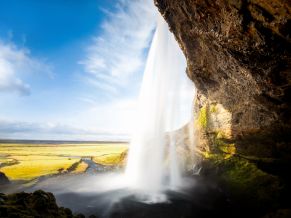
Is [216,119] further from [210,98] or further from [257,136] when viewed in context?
[257,136]

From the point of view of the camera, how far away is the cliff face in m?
16.7

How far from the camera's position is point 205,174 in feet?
117

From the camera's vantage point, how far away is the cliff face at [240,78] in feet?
54.8

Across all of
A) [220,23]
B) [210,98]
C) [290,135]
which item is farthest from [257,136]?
[220,23]

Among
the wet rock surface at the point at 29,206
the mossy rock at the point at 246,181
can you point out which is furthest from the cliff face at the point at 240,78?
the wet rock surface at the point at 29,206

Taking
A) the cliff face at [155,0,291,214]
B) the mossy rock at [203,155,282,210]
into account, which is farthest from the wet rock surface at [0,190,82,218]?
the mossy rock at [203,155,282,210]

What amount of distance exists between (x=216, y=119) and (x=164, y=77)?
15.7 m

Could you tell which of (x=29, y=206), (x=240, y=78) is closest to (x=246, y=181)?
(x=240, y=78)

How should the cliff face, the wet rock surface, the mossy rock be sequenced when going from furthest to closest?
the mossy rock, the cliff face, the wet rock surface

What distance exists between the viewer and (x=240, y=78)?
80.4ft

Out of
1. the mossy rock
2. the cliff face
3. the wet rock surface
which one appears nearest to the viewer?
the wet rock surface

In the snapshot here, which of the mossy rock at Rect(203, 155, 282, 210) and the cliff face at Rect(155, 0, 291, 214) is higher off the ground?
the cliff face at Rect(155, 0, 291, 214)

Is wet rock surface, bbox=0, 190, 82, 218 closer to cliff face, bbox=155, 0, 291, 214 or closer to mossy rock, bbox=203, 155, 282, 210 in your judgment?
cliff face, bbox=155, 0, 291, 214

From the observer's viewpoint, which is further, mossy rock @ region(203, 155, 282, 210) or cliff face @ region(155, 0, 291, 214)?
mossy rock @ region(203, 155, 282, 210)
